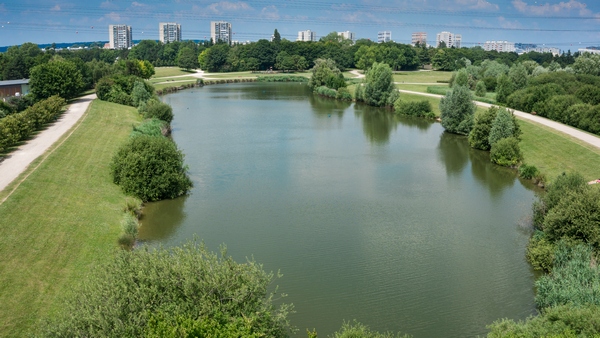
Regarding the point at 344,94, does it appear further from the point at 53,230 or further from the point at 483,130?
the point at 53,230

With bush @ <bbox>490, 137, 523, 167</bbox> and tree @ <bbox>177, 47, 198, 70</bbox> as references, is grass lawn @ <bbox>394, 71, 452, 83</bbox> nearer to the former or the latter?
tree @ <bbox>177, 47, 198, 70</bbox>

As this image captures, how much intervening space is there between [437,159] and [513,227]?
13.0 metres

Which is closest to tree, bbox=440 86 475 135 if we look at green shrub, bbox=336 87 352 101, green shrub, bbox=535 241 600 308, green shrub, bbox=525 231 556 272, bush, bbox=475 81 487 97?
bush, bbox=475 81 487 97

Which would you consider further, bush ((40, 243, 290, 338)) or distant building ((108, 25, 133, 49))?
distant building ((108, 25, 133, 49))

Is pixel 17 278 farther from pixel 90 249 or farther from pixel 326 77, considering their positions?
pixel 326 77

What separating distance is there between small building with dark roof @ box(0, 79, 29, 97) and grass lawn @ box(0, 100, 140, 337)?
89.2 ft

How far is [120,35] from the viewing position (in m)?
172

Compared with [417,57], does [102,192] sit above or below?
below

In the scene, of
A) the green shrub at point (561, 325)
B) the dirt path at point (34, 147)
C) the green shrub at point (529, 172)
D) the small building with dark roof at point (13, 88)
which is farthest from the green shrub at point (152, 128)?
the green shrub at point (561, 325)

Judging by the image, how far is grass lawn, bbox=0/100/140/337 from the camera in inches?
611

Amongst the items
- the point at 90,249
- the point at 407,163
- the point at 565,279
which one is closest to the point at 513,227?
the point at 565,279

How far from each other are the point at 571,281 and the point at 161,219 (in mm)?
16581

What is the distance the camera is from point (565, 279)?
1555 centimetres

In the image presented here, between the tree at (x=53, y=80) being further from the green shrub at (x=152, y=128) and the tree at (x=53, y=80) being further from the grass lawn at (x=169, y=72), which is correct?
the grass lawn at (x=169, y=72)
